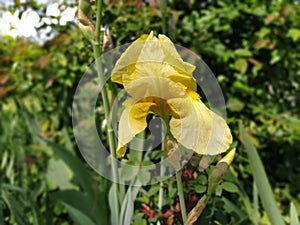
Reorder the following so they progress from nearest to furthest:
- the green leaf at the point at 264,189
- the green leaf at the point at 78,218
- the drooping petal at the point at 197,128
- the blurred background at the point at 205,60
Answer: the drooping petal at the point at 197,128 < the green leaf at the point at 264,189 < the green leaf at the point at 78,218 < the blurred background at the point at 205,60

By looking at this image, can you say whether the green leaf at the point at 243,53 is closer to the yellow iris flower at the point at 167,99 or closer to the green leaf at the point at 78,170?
the green leaf at the point at 78,170

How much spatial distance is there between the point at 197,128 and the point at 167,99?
0.08 meters

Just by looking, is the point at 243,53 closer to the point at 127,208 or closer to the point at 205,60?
the point at 205,60

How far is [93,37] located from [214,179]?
0.48 m

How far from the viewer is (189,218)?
94 cm

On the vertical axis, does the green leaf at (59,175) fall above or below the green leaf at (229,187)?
below

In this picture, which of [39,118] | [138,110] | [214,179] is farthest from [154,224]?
[39,118]

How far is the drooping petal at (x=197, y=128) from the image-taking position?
2.68 ft

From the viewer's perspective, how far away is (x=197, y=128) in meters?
0.81

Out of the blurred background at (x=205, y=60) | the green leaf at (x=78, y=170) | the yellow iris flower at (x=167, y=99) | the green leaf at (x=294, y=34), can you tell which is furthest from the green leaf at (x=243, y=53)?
the yellow iris flower at (x=167, y=99)

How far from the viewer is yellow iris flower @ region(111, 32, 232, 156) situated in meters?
0.82

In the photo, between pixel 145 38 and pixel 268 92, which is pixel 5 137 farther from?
pixel 145 38

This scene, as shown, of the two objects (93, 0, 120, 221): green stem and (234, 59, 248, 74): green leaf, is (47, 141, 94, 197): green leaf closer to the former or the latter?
(93, 0, 120, 221): green stem

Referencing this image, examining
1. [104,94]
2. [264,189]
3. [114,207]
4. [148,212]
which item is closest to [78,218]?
[114,207]
